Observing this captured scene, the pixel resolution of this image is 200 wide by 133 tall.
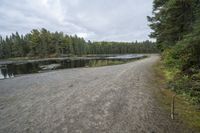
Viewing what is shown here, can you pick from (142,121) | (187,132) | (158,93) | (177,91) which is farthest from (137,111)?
(177,91)

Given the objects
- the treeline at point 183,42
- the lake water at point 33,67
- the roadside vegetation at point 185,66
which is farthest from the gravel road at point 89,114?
the lake water at point 33,67

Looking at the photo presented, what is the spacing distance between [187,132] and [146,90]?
382 centimetres

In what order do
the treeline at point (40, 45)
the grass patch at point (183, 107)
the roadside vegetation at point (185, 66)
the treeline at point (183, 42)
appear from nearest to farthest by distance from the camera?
the grass patch at point (183, 107)
the roadside vegetation at point (185, 66)
the treeline at point (183, 42)
the treeline at point (40, 45)

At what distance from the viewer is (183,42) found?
8.07 meters

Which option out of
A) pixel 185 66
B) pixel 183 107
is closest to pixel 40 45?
pixel 185 66

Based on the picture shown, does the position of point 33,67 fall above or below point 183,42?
below

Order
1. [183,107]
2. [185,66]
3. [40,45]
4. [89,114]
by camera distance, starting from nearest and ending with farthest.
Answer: [89,114] → [183,107] → [185,66] → [40,45]

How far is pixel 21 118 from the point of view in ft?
17.9

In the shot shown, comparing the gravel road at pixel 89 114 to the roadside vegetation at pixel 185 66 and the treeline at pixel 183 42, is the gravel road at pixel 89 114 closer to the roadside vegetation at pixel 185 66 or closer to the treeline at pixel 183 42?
the roadside vegetation at pixel 185 66

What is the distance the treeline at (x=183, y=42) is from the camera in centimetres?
710

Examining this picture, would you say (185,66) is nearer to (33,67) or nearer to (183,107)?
(183,107)

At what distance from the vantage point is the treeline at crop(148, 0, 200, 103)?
7098 millimetres

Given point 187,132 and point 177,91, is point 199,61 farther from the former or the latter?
point 187,132

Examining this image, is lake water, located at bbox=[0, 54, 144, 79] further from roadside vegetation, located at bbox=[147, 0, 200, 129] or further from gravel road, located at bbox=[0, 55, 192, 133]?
roadside vegetation, located at bbox=[147, 0, 200, 129]
